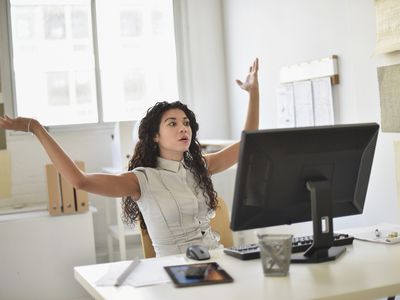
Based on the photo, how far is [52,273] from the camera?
3951 millimetres

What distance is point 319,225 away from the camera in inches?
79.0

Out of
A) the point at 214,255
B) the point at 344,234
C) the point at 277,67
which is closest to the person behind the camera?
the point at 214,255

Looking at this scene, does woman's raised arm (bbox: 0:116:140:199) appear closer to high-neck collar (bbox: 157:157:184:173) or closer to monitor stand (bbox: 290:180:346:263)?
high-neck collar (bbox: 157:157:184:173)

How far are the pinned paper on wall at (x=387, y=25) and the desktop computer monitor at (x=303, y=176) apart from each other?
1066 mm

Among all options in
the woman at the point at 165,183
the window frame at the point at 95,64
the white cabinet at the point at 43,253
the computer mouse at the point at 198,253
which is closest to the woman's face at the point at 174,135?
the woman at the point at 165,183

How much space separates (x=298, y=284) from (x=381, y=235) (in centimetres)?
74

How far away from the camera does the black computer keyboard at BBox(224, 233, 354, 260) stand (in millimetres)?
2064

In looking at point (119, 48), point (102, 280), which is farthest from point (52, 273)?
point (102, 280)

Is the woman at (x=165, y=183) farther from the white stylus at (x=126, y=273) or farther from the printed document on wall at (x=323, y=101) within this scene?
the printed document on wall at (x=323, y=101)

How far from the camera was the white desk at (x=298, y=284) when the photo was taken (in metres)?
1.64

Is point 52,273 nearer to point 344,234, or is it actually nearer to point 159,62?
point 159,62

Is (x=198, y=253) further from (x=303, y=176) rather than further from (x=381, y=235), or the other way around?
(x=381, y=235)

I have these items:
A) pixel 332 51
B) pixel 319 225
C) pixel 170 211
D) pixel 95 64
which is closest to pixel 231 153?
pixel 170 211

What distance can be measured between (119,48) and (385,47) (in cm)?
237
